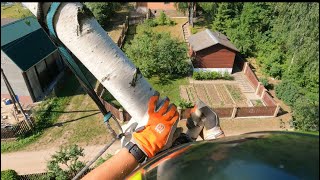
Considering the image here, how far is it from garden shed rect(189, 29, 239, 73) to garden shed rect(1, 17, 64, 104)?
1033cm

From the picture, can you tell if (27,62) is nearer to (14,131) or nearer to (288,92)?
(14,131)

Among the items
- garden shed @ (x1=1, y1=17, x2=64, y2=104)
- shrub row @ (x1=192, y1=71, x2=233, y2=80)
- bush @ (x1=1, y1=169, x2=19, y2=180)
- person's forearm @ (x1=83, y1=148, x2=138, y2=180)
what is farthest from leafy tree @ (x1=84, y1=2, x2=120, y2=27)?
person's forearm @ (x1=83, y1=148, x2=138, y2=180)

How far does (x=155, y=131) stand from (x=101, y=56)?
1.02 meters

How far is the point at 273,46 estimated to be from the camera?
2359 cm

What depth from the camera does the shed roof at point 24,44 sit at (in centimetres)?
1555

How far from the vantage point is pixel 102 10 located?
3044 cm

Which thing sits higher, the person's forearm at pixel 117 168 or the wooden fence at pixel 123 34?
the person's forearm at pixel 117 168

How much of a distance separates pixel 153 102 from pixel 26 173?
1294cm

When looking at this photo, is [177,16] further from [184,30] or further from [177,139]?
[177,139]

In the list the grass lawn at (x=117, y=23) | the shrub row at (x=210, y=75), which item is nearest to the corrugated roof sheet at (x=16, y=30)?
the grass lawn at (x=117, y=23)

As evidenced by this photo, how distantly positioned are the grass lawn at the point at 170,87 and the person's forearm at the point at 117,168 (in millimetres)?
15500

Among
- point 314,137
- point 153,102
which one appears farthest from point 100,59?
point 314,137

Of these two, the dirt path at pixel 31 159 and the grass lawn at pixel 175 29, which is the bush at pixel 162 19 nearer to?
the grass lawn at pixel 175 29

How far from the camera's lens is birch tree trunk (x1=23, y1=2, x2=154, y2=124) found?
253cm
